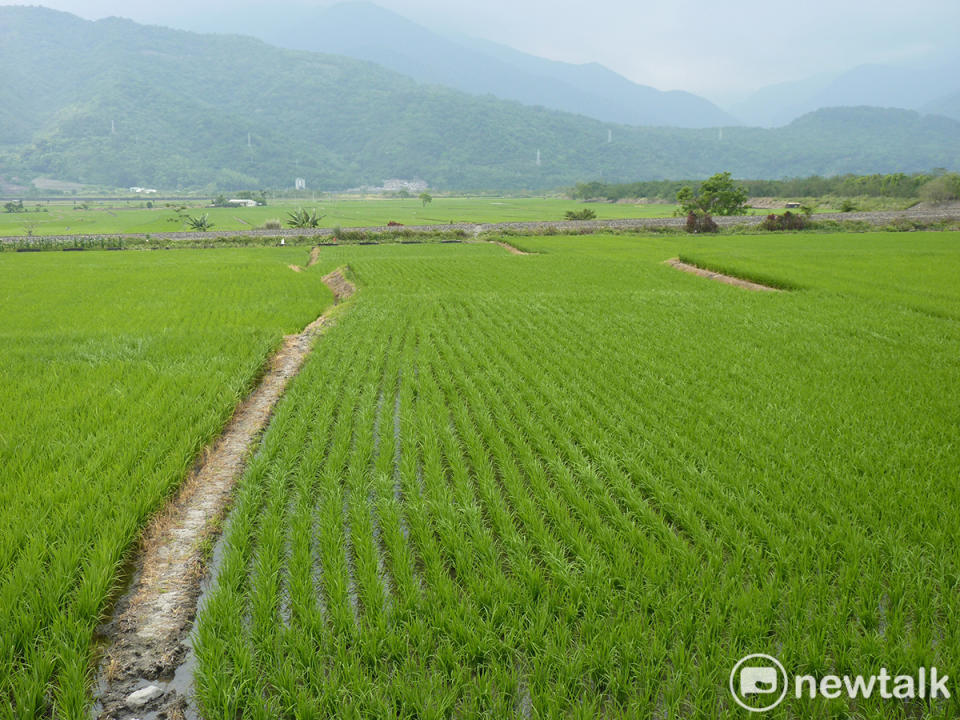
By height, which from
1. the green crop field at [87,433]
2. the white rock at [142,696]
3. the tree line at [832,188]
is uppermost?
the tree line at [832,188]

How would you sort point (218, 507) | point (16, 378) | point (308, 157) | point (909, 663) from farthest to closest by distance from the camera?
point (308, 157) < point (16, 378) < point (218, 507) < point (909, 663)

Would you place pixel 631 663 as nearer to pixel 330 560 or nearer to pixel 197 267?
pixel 330 560

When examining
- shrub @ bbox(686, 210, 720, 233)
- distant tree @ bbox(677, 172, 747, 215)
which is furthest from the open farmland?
distant tree @ bbox(677, 172, 747, 215)

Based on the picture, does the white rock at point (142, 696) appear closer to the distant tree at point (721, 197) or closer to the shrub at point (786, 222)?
the shrub at point (786, 222)

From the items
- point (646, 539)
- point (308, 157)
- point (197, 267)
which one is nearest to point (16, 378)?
point (646, 539)

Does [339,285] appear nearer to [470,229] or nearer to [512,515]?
[512,515]
